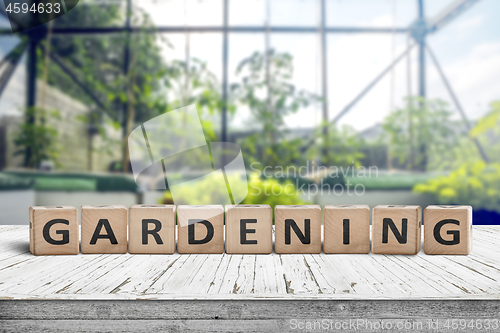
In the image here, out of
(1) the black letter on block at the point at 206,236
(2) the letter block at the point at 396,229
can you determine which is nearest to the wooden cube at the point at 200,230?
(1) the black letter on block at the point at 206,236

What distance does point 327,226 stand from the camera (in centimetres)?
125

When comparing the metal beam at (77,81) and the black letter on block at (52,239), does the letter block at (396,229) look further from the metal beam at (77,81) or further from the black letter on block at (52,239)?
the metal beam at (77,81)

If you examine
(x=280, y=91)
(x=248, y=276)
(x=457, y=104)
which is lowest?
(x=248, y=276)

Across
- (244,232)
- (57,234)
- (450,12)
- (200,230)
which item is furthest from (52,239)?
(450,12)

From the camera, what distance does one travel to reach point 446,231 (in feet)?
4.14

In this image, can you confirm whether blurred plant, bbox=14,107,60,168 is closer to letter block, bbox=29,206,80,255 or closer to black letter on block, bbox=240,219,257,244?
letter block, bbox=29,206,80,255

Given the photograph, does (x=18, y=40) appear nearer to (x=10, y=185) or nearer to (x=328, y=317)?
(x=10, y=185)

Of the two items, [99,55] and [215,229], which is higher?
[99,55]

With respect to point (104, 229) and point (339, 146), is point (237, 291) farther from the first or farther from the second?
point (339, 146)

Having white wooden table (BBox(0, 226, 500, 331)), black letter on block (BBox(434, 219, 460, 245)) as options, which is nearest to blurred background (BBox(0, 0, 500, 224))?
black letter on block (BBox(434, 219, 460, 245))

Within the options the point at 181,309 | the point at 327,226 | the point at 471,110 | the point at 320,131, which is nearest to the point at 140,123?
the point at 320,131

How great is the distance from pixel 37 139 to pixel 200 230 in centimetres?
221

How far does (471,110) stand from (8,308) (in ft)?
10.6

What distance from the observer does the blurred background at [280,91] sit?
8.96 ft
